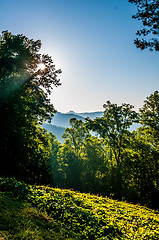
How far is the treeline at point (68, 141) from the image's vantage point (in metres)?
16.3

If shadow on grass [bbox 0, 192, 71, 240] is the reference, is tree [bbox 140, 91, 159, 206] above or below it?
above

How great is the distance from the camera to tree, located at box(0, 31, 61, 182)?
49.3 feet

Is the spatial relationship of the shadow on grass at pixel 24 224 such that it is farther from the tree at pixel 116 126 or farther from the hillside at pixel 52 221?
the tree at pixel 116 126

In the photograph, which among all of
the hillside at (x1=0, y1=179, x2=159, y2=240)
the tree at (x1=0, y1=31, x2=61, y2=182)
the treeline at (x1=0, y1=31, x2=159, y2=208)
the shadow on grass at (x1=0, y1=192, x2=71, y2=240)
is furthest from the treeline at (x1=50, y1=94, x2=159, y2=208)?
the shadow on grass at (x1=0, y1=192, x2=71, y2=240)

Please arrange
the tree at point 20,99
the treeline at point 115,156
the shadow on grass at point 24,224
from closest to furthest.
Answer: the shadow on grass at point 24,224, the tree at point 20,99, the treeline at point 115,156

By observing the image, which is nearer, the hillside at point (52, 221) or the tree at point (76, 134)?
the hillside at point (52, 221)

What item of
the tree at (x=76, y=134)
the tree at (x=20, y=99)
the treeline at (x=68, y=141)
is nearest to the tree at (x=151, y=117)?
the treeline at (x=68, y=141)

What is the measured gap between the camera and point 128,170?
111ft

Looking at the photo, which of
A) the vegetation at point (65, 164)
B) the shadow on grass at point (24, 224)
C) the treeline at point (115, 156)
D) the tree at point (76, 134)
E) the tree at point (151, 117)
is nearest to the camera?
the shadow on grass at point (24, 224)

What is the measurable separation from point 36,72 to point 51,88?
273cm

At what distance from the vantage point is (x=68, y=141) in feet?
133

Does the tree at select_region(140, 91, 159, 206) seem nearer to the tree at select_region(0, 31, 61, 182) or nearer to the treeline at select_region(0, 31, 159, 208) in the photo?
the treeline at select_region(0, 31, 159, 208)

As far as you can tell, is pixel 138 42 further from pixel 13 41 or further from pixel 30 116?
pixel 30 116

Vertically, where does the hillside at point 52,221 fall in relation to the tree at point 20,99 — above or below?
below
